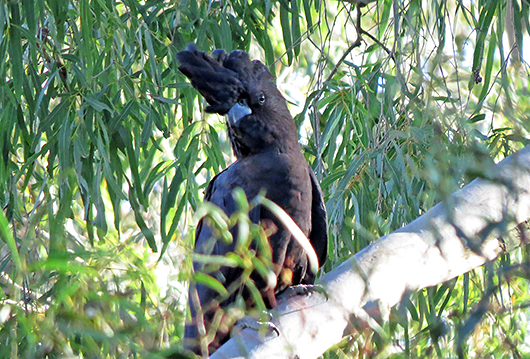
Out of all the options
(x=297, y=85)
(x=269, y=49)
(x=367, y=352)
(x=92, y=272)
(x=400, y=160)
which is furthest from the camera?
(x=297, y=85)

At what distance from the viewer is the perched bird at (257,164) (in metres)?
1.72

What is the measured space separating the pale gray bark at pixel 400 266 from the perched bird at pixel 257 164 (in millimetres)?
502

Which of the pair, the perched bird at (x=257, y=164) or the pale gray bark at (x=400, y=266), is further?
the perched bird at (x=257, y=164)

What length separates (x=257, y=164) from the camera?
5.89 ft

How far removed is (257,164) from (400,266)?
2.29 ft

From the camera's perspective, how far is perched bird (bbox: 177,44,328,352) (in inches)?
67.7

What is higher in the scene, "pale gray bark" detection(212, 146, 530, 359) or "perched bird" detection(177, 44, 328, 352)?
"perched bird" detection(177, 44, 328, 352)

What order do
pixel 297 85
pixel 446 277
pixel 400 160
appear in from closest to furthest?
pixel 446 277, pixel 400 160, pixel 297 85

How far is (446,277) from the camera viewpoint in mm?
1221

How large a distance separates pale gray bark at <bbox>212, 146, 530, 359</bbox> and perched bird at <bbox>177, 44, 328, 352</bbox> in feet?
1.65

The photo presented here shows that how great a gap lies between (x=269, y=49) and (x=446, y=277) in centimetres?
112

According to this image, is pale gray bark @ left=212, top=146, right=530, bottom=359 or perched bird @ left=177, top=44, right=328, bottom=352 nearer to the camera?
pale gray bark @ left=212, top=146, right=530, bottom=359

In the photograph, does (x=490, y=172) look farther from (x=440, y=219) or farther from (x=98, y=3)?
(x=98, y=3)

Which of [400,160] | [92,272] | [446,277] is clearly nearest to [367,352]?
[446,277]
